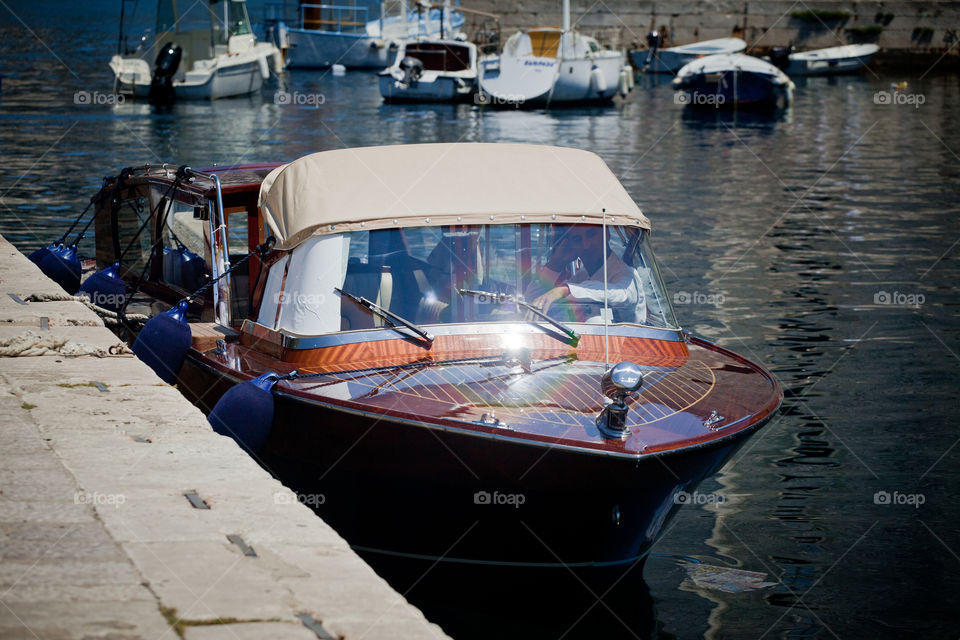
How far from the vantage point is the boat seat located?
7.10 metres

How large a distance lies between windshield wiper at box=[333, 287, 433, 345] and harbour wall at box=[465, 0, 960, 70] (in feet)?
166

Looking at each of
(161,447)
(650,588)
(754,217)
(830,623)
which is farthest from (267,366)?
(754,217)

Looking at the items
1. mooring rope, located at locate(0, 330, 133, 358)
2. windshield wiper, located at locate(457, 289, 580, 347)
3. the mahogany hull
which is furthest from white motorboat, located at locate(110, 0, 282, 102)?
the mahogany hull

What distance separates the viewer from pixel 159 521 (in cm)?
502

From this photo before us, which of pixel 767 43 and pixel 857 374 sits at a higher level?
pixel 767 43

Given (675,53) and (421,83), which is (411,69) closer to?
(421,83)

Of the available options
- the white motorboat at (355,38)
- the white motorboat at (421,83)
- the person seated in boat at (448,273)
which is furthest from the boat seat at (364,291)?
the white motorboat at (355,38)

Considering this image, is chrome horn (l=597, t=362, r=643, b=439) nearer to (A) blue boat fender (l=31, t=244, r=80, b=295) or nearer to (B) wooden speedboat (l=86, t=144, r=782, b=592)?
(B) wooden speedboat (l=86, t=144, r=782, b=592)

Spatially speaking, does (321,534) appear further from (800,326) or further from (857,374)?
(800,326)

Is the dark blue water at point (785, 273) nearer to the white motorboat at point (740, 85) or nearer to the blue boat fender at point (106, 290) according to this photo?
the white motorboat at point (740, 85)

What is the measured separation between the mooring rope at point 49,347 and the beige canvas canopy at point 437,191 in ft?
4.20

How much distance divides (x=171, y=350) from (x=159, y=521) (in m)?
2.87

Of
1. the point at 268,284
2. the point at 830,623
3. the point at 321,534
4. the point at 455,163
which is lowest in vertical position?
the point at 830,623

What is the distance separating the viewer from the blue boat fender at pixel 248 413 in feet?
21.8
